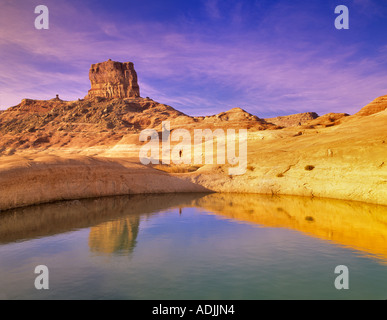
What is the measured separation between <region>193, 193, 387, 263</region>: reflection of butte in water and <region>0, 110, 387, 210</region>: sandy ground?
1873 mm

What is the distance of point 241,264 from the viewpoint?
464 inches

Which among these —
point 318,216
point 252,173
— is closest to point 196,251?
point 318,216

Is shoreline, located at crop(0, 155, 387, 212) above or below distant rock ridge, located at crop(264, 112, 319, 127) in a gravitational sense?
below

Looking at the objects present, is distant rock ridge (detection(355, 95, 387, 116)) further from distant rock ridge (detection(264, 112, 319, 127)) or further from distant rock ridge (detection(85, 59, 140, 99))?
distant rock ridge (detection(85, 59, 140, 99))

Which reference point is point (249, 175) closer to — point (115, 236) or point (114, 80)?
point (115, 236)

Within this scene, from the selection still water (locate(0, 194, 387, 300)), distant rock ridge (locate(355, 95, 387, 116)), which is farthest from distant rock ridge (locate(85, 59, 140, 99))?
still water (locate(0, 194, 387, 300))

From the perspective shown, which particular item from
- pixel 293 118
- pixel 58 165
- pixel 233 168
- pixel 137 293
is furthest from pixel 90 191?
pixel 293 118

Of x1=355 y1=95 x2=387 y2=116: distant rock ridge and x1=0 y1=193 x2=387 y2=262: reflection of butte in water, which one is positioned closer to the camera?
x1=0 y1=193 x2=387 y2=262: reflection of butte in water

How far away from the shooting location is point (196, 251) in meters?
13.5

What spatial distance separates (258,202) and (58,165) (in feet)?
64.7

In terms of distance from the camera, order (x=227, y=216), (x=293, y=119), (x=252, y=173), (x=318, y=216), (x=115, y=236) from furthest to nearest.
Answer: (x=293, y=119), (x=252, y=173), (x=227, y=216), (x=318, y=216), (x=115, y=236)

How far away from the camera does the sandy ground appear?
25.1 m

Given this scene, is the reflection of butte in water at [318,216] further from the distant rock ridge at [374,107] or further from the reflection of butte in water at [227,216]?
the distant rock ridge at [374,107]

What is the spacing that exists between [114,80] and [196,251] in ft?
522
